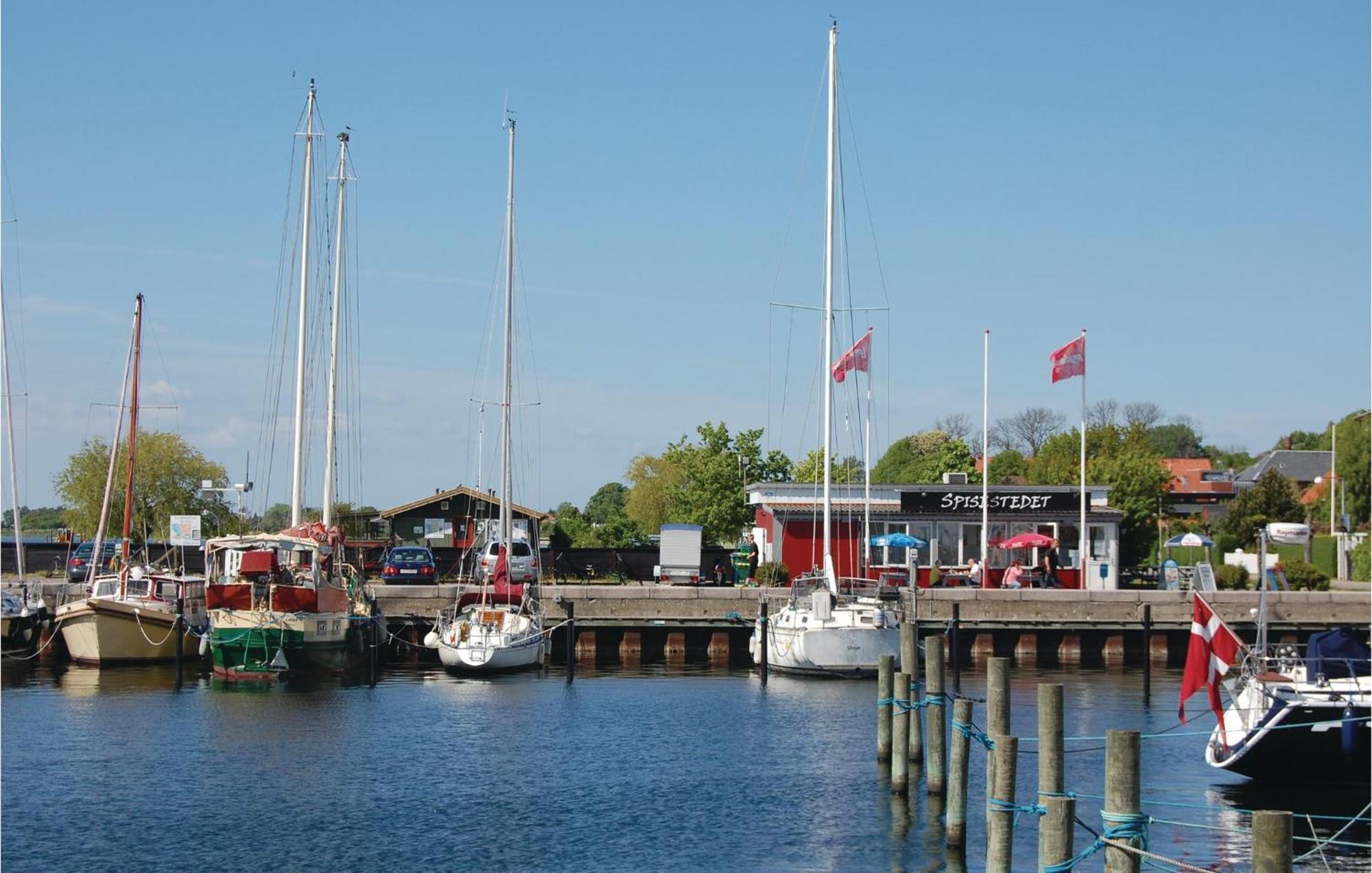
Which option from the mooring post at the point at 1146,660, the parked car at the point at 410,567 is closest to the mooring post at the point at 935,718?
the mooring post at the point at 1146,660

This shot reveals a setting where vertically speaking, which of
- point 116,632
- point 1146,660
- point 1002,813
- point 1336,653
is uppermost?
point 1336,653

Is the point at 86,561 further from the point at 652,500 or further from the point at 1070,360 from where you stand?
the point at 652,500

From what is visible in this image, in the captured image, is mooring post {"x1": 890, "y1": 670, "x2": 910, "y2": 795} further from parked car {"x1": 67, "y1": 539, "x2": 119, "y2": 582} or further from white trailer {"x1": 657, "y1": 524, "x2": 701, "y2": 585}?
parked car {"x1": 67, "y1": 539, "x2": 119, "y2": 582}

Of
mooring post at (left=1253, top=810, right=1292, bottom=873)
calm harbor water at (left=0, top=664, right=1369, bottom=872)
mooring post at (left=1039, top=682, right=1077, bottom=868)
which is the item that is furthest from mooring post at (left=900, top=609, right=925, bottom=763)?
mooring post at (left=1253, top=810, right=1292, bottom=873)

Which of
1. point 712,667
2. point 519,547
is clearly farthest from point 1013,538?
point 519,547

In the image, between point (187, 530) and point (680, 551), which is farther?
point (680, 551)

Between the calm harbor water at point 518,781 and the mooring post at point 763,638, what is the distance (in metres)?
0.58

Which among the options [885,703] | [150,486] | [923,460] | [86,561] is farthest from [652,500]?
[885,703]

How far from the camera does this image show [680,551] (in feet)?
201

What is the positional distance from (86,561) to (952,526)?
124 ft

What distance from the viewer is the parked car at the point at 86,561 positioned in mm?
59750

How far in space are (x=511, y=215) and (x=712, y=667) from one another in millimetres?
20937

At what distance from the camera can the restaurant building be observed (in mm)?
61031

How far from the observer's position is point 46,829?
25.8 meters
